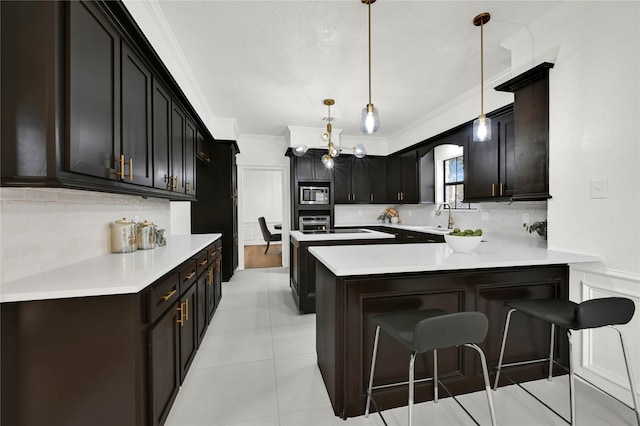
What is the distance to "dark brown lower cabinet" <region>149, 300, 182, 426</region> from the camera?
1422 mm

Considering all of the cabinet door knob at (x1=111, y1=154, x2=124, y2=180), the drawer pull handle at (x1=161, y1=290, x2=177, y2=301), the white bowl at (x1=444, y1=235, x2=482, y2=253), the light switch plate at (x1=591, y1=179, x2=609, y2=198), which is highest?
the cabinet door knob at (x1=111, y1=154, x2=124, y2=180)

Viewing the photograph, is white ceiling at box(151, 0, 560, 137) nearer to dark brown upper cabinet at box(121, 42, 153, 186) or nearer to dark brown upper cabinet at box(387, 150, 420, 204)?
dark brown upper cabinet at box(121, 42, 153, 186)

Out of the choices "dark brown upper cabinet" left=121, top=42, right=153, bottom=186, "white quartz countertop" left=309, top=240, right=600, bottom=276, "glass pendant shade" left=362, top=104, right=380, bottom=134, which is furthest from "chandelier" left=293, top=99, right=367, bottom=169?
"dark brown upper cabinet" left=121, top=42, right=153, bottom=186

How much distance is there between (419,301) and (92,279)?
1.77 metres

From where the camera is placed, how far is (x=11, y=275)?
1270 millimetres

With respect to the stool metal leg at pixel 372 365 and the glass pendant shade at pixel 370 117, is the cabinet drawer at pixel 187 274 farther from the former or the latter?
the glass pendant shade at pixel 370 117

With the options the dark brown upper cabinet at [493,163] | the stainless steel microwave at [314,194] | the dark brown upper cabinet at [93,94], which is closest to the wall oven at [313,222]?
the stainless steel microwave at [314,194]

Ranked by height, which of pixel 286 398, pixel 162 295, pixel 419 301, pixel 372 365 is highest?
pixel 162 295

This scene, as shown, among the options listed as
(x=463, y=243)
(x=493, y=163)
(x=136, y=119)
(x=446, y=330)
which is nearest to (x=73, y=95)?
(x=136, y=119)

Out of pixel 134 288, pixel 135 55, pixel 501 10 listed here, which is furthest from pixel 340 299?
pixel 501 10

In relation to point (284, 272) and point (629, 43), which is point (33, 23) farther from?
point (284, 272)

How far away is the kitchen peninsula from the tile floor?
106 mm

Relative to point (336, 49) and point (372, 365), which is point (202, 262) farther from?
point (336, 49)

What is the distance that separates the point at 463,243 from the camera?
6.54 ft
